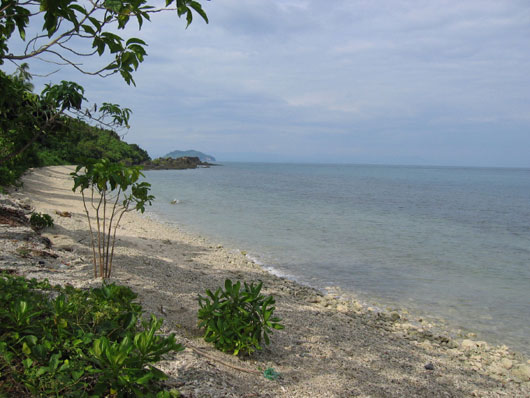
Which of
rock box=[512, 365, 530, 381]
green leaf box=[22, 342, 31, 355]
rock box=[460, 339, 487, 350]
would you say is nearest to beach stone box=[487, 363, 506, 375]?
rock box=[512, 365, 530, 381]

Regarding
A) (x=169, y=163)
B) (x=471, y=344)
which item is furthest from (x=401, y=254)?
(x=169, y=163)

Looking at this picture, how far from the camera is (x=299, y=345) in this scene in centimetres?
450

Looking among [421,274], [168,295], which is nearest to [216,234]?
[421,274]

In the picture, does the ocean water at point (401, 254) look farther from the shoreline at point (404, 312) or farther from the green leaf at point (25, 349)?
the green leaf at point (25, 349)

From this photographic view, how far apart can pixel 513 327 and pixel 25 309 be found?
824 centimetres

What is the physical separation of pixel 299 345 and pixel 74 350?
2.65 m

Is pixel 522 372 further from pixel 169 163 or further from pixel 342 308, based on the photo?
pixel 169 163

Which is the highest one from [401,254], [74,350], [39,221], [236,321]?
[39,221]

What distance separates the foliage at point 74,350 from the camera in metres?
2.32

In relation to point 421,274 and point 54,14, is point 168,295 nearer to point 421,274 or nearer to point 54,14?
point 54,14

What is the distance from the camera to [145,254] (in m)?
8.42

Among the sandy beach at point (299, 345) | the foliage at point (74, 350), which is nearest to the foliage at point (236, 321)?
the sandy beach at point (299, 345)

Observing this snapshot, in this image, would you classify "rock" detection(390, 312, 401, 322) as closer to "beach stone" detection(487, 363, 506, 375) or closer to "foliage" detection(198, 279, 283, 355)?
"beach stone" detection(487, 363, 506, 375)

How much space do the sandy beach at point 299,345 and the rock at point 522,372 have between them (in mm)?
15
